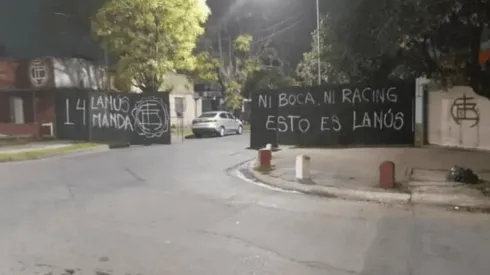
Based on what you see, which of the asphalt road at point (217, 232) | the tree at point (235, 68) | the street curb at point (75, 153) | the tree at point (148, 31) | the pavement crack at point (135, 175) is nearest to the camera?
the asphalt road at point (217, 232)

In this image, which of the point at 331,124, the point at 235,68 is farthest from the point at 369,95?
the point at 235,68

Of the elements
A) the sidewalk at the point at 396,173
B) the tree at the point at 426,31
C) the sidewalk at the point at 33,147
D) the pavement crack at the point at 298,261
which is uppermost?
the tree at the point at 426,31

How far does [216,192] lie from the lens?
33.8 ft

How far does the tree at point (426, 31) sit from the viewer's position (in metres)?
9.56

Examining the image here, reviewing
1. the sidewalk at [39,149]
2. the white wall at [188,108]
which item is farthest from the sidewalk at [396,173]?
the white wall at [188,108]

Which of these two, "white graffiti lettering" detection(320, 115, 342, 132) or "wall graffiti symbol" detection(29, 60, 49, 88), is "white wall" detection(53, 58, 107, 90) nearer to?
"wall graffiti symbol" detection(29, 60, 49, 88)

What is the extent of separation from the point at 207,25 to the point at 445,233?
34.2 metres

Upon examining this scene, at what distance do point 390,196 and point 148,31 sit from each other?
63.8 feet

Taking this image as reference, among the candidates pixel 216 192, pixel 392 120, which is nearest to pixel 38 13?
pixel 392 120

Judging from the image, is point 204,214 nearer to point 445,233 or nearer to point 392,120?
point 445,233

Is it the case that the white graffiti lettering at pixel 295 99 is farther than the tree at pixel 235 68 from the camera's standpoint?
No

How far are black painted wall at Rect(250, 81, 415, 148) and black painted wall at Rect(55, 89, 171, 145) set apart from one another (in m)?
5.09

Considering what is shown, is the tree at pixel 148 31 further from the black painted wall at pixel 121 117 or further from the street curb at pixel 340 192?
the street curb at pixel 340 192

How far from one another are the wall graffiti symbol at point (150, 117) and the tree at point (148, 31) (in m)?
4.53
